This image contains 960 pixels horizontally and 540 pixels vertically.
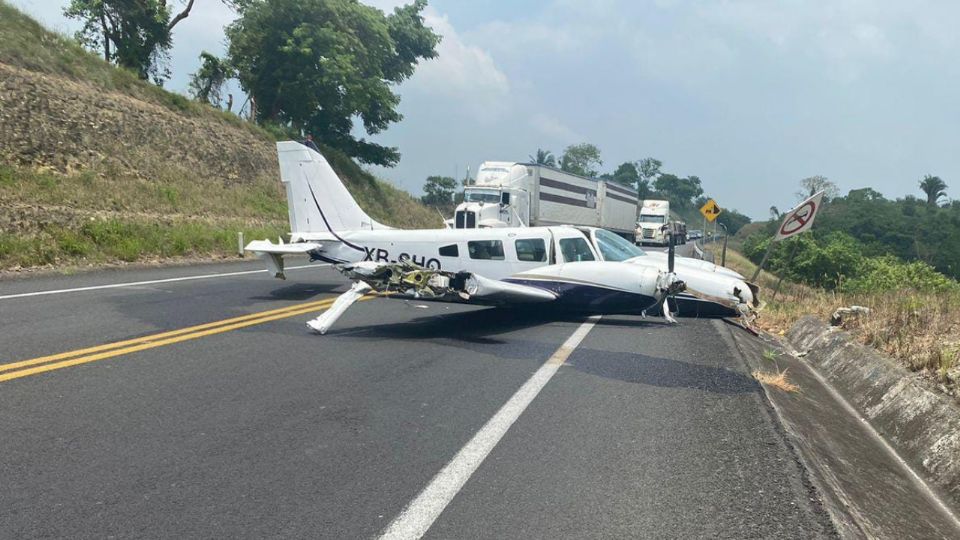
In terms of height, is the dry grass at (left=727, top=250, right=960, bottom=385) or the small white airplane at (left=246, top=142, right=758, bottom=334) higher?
the small white airplane at (left=246, top=142, right=758, bottom=334)

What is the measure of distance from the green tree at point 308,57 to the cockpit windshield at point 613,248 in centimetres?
2917

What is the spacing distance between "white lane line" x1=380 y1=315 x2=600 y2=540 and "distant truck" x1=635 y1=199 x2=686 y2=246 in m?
47.0

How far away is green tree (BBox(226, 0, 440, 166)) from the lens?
38094mm

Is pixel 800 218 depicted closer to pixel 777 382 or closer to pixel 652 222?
pixel 777 382

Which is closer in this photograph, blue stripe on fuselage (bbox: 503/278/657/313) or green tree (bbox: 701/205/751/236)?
blue stripe on fuselage (bbox: 503/278/657/313)

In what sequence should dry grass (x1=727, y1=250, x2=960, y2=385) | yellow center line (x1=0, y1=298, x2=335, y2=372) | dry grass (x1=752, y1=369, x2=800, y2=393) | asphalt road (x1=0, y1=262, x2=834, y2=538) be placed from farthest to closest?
dry grass (x1=752, y1=369, x2=800, y2=393) < dry grass (x1=727, y1=250, x2=960, y2=385) < yellow center line (x1=0, y1=298, x2=335, y2=372) < asphalt road (x1=0, y1=262, x2=834, y2=538)

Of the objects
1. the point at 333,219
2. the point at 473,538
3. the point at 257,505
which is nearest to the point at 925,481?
the point at 473,538

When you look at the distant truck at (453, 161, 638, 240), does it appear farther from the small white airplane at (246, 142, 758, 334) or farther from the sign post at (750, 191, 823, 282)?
the small white airplane at (246, 142, 758, 334)

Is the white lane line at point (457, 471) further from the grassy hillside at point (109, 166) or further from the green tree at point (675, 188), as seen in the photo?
the green tree at point (675, 188)

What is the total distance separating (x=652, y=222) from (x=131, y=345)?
51.6 meters

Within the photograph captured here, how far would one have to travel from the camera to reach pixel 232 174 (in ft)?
102

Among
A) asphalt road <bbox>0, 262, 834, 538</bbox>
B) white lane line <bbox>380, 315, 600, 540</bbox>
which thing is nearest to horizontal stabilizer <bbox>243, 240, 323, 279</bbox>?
asphalt road <bbox>0, 262, 834, 538</bbox>

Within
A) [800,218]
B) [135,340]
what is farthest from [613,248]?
[135,340]

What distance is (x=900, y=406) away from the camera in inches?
280
